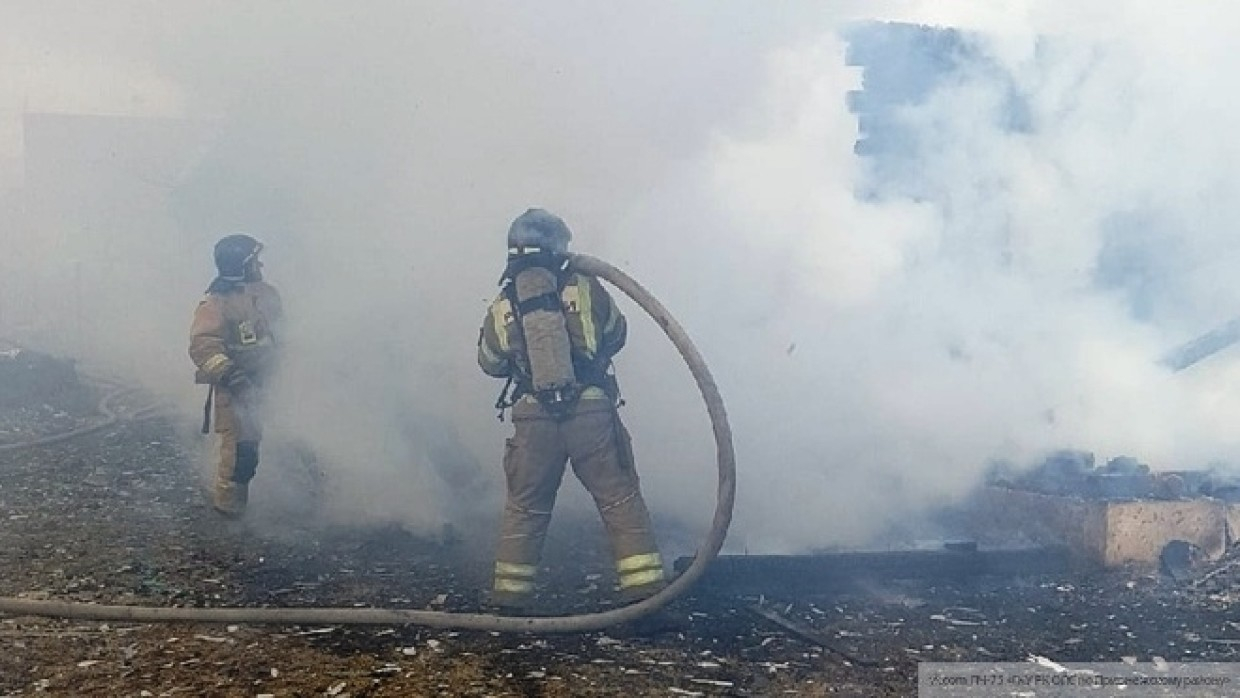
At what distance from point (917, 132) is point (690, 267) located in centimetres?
445

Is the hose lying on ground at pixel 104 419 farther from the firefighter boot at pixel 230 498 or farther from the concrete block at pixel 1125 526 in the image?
the concrete block at pixel 1125 526

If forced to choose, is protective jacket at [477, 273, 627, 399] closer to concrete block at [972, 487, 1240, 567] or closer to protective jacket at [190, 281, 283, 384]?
protective jacket at [190, 281, 283, 384]

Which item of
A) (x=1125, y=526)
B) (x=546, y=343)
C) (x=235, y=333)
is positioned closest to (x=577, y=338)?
(x=546, y=343)

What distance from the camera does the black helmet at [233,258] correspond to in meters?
7.57

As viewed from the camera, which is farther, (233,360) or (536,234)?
(233,360)

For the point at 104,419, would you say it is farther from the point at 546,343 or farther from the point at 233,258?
the point at 546,343

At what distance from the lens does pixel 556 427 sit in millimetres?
5594

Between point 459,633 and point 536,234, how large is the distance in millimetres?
1953

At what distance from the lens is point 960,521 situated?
7.18 metres

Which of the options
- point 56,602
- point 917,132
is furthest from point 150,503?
point 917,132

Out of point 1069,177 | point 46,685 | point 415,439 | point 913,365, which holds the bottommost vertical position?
point 46,685

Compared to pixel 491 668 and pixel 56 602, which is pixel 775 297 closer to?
pixel 491 668

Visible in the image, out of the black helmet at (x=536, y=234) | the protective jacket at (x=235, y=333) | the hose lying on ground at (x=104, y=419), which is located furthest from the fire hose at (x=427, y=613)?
the hose lying on ground at (x=104, y=419)

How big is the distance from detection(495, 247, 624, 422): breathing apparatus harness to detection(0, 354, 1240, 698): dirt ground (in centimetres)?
106
